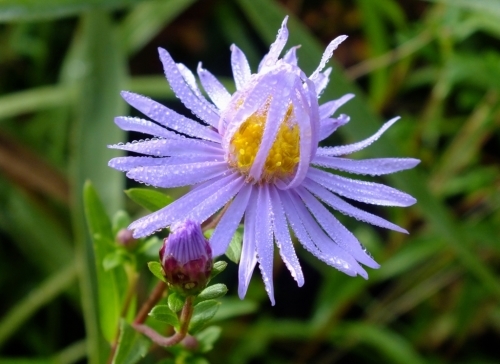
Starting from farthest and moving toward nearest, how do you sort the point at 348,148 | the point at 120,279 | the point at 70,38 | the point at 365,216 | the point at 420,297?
the point at 70,38
the point at 420,297
the point at 120,279
the point at 348,148
the point at 365,216

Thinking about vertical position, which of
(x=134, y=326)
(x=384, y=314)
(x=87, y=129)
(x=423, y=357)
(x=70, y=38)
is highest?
(x=70, y=38)

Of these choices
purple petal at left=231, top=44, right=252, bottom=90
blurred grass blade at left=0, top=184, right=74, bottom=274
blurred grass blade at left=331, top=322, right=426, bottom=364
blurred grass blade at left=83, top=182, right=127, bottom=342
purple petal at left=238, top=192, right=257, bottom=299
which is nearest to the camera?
purple petal at left=238, top=192, right=257, bottom=299

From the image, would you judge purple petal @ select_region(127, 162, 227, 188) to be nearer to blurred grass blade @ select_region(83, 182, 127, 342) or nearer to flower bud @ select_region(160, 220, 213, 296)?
flower bud @ select_region(160, 220, 213, 296)

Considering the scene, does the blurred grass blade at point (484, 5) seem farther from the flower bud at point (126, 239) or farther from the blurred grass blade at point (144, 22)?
the blurred grass blade at point (144, 22)

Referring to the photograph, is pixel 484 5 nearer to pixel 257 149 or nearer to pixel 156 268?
pixel 257 149

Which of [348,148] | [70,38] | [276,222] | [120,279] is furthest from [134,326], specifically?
[70,38]

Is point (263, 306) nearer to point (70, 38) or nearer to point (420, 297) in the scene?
point (420, 297)

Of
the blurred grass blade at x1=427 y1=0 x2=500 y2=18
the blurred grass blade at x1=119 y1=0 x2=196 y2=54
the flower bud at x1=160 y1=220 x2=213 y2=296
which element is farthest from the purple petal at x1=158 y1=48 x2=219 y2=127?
the blurred grass blade at x1=119 y1=0 x2=196 y2=54
